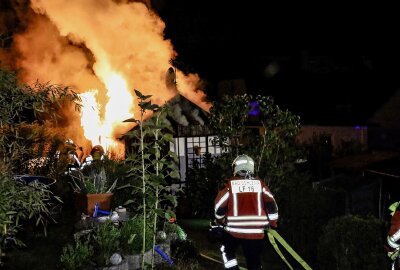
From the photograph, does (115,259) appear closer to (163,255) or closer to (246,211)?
(163,255)

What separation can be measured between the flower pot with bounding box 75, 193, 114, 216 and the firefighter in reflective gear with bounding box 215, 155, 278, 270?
11.5ft

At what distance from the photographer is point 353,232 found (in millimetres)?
7445

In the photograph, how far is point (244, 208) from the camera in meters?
7.07

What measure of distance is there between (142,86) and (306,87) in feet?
43.7

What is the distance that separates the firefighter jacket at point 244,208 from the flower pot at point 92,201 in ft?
11.7

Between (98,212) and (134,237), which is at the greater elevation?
(98,212)

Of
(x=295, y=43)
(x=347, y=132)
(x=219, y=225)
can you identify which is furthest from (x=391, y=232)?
(x=295, y=43)

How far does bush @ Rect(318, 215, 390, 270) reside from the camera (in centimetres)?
714

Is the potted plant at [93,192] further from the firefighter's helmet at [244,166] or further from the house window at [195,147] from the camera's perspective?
the house window at [195,147]

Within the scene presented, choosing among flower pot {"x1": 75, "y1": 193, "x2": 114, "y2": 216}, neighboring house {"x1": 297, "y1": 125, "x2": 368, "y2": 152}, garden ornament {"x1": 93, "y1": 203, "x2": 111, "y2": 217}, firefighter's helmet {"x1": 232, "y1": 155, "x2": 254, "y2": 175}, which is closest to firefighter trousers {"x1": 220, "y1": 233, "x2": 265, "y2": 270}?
firefighter's helmet {"x1": 232, "y1": 155, "x2": 254, "y2": 175}

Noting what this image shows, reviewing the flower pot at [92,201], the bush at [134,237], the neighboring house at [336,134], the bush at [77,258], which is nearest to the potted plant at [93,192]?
the flower pot at [92,201]

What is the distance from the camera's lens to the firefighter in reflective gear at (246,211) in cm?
706

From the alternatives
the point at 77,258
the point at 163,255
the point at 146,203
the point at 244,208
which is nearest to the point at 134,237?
the point at 163,255

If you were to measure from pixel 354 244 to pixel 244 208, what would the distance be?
192 centimetres
